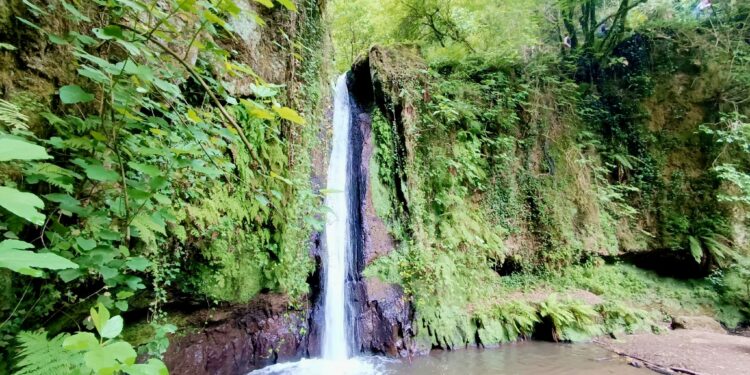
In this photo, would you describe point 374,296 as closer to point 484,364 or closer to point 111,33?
point 484,364

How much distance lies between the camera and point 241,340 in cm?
492

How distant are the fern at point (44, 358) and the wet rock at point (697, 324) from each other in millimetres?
9972

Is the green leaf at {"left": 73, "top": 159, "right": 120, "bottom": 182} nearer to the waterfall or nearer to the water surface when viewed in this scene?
the waterfall

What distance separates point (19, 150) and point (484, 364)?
6.16 m

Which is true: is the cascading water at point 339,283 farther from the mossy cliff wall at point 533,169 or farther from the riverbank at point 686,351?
the riverbank at point 686,351

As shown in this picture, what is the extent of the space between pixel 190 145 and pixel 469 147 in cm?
733

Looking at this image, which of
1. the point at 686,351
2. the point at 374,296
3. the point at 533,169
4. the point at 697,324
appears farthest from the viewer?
the point at 533,169

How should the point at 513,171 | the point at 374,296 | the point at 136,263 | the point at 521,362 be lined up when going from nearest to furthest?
the point at 136,263 → the point at 521,362 → the point at 374,296 → the point at 513,171

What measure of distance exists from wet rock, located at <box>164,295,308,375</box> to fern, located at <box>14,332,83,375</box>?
2.96 m

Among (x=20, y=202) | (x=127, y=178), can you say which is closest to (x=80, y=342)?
(x=20, y=202)

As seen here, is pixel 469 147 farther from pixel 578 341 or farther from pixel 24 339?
pixel 24 339

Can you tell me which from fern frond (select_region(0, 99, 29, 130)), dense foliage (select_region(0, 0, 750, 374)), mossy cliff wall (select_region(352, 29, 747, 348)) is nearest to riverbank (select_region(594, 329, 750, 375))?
dense foliage (select_region(0, 0, 750, 374))

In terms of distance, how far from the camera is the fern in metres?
1.30

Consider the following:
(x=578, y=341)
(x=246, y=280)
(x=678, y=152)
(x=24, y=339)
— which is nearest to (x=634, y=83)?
(x=678, y=152)
